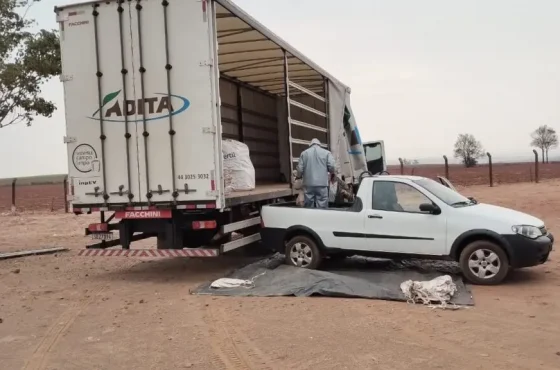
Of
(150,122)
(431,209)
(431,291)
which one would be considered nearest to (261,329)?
(431,291)

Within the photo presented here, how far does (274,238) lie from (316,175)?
149cm

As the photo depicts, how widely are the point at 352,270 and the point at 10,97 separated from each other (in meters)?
8.16

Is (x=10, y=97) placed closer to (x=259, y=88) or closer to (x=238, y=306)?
(x=259, y=88)

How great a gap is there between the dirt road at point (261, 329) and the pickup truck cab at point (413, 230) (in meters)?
0.48

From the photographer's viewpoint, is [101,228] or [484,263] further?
[101,228]

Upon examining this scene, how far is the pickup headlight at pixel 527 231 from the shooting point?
7.80 m

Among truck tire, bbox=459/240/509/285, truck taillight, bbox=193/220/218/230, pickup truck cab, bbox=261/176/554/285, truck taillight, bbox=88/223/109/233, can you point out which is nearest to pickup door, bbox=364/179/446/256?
pickup truck cab, bbox=261/176/554/285

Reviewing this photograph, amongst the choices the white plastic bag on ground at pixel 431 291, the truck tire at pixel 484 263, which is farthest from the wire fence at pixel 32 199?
the white plastic bag on ground at pixel 431 291

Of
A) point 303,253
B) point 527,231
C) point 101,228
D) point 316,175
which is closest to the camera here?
point 527,231

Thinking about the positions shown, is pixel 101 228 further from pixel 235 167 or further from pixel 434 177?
pixel 434 177

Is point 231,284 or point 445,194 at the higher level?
point 445,194

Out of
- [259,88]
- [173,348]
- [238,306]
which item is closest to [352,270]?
[238,306]

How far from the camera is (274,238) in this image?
30.9 ft

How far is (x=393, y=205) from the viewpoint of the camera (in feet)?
28.4
